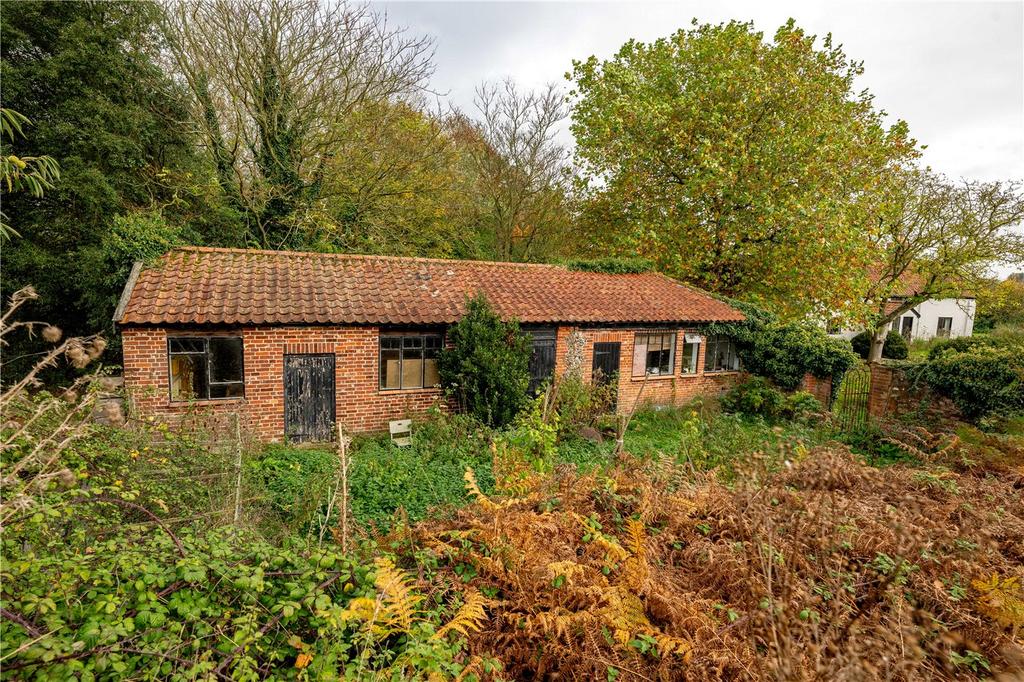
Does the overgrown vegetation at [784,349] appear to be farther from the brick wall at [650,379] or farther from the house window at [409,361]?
the house window at [409,361]

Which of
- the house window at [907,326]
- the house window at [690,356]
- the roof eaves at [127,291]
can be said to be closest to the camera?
the roof eaves at [127,291]

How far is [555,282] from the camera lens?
1477 cm

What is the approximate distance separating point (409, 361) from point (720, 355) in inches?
409

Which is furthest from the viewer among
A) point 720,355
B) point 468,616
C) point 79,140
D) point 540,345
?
point 720,355

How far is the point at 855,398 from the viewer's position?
13109 mm

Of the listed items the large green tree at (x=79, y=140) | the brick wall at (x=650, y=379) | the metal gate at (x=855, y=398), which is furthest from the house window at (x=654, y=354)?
the large green tree at (x=79, y=140)

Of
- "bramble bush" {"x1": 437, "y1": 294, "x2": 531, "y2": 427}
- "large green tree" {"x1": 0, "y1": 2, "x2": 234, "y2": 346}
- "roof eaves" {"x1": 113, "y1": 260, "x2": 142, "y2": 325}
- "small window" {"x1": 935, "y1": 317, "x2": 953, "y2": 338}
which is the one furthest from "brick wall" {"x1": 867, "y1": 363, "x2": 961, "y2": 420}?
"small window" {"x1": 935, "y1": 317, "x2": 953, "y2": 338}

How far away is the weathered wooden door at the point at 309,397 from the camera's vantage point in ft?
34.3

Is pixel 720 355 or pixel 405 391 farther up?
→ pixel 720 355

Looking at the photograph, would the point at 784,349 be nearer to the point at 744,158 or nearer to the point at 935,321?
the point at 744,158

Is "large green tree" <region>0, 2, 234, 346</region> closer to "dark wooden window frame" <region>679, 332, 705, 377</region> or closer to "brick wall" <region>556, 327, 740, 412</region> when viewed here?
"brick wall" <region>556, 327, 740, 412</region>

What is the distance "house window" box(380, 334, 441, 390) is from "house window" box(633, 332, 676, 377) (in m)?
6.19

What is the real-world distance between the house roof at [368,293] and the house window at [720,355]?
0.85 meters

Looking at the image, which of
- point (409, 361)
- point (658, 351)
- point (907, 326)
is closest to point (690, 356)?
point (658, 351)
